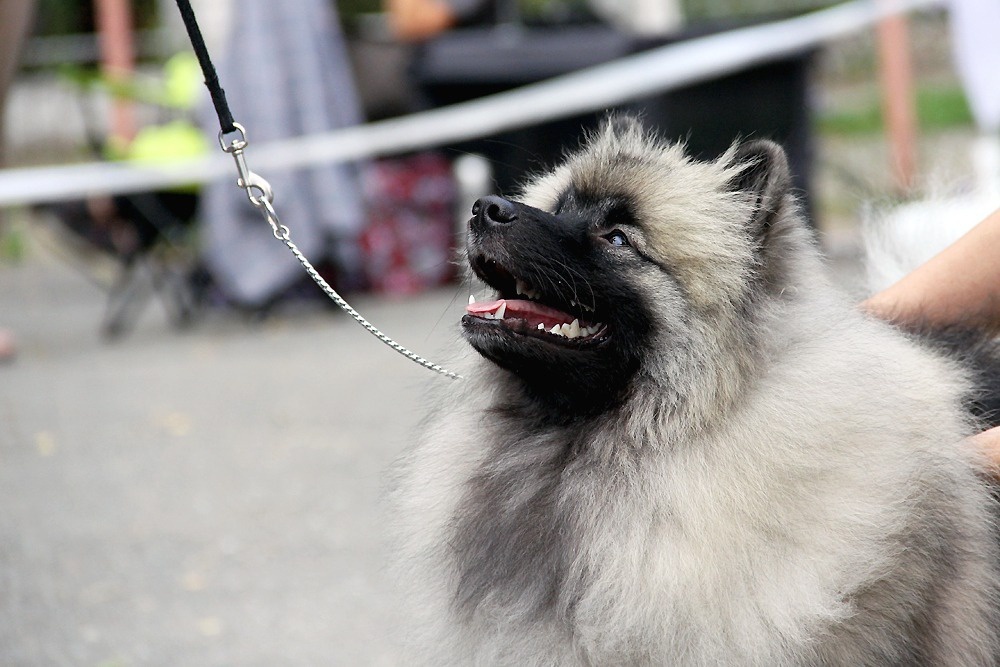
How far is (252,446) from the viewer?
16.2 ft

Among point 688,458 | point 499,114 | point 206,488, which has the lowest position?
point 206,488

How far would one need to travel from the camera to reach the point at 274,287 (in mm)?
7020

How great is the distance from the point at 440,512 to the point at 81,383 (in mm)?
4186

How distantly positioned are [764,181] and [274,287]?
16.9 feet

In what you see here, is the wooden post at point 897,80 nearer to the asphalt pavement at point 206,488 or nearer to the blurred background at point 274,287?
the blurred background at point 274,287

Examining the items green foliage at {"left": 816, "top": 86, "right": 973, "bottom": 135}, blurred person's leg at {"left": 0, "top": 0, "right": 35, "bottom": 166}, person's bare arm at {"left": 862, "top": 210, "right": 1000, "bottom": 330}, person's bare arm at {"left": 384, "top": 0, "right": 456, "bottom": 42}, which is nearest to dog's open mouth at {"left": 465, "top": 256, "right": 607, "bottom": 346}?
person's bare arm at {"left": 862, "top": 210, "right": 1000, "bottom": 330}

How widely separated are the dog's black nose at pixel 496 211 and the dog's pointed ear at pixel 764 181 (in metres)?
0.45

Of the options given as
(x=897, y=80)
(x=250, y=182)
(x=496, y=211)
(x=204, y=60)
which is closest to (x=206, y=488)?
(x=250, y=182)

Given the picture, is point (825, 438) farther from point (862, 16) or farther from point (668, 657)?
point (862, 16)

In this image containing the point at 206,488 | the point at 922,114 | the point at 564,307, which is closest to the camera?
the point at 564,307

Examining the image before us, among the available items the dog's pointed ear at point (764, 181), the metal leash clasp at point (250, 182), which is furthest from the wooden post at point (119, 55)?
the dog's pointed ear at point (764, 181)

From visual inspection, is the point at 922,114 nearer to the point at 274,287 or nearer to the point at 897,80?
the point at 897,80

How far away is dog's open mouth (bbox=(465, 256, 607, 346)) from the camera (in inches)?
84.4

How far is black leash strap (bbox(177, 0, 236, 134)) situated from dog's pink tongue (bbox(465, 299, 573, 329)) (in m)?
0.76
